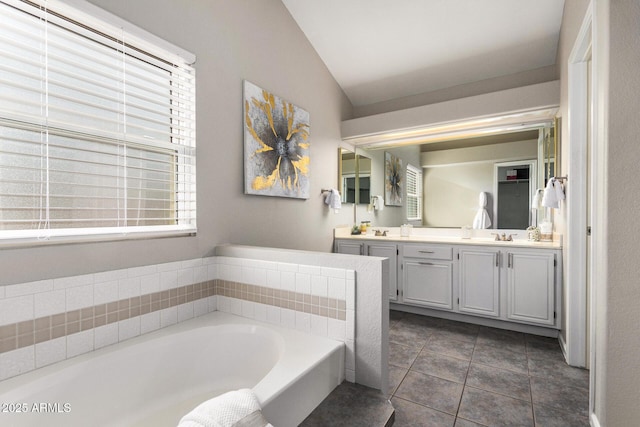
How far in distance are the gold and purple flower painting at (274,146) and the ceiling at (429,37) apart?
34.3 inches

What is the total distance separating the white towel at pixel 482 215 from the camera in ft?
11.2

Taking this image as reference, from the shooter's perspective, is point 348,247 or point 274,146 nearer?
point 274,146

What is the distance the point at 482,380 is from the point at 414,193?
2206 mm

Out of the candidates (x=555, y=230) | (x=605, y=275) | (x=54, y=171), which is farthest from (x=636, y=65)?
(x=54, y=171)

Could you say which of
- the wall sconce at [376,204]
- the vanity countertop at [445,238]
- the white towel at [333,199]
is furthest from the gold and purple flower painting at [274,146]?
the wall sconce at [376,204]

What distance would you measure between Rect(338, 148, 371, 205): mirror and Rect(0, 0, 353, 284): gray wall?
0.52 metres

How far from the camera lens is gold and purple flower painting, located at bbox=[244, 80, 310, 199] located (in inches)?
99.1

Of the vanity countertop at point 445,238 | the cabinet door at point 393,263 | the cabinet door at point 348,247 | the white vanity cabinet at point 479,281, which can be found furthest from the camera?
the cabinet door at point 348,247

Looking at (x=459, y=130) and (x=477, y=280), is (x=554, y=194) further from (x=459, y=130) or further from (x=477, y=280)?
(x=459, y=130)

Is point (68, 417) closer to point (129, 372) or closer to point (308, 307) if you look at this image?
point (129, 372)

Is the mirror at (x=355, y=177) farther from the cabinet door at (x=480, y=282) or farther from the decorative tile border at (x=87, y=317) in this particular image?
the decorative tile border at (x=87, y=317)

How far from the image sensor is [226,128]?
2334 mm

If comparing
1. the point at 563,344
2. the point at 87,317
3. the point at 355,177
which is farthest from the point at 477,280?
the point at 87,317

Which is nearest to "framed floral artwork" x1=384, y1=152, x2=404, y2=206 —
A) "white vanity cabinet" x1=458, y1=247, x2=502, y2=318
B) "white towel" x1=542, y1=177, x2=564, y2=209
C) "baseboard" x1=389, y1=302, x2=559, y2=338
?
"white vanity cabinet" x1=458, y1=247, x2=502, y2=318
